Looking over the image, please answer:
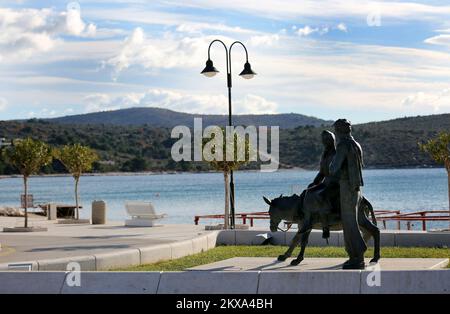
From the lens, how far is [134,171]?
152875 mm

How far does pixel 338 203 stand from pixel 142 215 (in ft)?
56.0

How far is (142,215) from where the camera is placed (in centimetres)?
3073

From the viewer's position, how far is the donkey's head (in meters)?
15.0

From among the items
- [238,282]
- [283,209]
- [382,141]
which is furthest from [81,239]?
[382,141]

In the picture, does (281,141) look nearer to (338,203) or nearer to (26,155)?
(26,155)

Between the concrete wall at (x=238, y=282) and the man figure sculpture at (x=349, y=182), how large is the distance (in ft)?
5.35

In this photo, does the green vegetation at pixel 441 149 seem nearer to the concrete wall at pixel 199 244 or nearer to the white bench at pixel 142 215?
the concrete wall at pixel 199 244

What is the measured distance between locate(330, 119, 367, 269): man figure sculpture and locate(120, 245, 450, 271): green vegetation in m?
3.58

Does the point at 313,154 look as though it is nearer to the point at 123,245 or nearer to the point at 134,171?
the point at 134,171

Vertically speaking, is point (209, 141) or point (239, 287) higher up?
point (209, 141)

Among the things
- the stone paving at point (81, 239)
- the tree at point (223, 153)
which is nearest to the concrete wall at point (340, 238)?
the stone paving at point (81, 239)

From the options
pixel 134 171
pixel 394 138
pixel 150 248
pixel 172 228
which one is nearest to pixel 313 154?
pixel 394 138

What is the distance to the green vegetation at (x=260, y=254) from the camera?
705 inches
